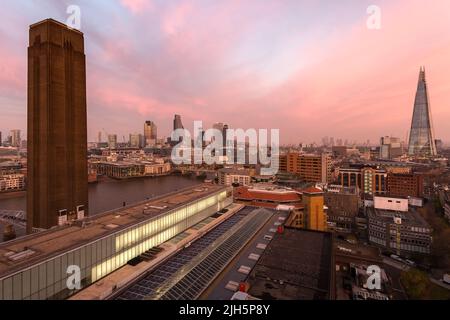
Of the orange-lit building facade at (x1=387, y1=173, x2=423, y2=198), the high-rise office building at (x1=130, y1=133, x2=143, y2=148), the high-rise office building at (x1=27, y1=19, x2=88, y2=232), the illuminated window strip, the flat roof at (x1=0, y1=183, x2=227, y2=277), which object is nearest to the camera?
the flat roof at (x1=0, y1=183, x2=227, y2=277)

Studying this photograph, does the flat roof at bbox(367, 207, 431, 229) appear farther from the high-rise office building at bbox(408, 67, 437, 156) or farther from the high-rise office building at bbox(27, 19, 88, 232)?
the high-rise office building at bbox(408, 67, 437, 156)

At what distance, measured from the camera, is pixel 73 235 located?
10.3 meters

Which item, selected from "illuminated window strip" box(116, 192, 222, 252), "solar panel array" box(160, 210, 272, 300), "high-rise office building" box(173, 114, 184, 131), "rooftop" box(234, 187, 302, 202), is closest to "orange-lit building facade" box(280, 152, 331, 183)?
"rooftop" box(234, 187, 302, 202)

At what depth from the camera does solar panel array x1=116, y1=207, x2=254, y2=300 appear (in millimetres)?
8864

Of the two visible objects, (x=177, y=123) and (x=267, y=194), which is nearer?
(x=267, y=194)

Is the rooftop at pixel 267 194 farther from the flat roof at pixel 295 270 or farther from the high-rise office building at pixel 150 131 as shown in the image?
the high-rise office building at pixel 150 131

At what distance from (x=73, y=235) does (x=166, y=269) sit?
14.0ft

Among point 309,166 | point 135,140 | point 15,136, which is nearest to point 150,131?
point 135,140

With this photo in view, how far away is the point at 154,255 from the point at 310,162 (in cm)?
4410

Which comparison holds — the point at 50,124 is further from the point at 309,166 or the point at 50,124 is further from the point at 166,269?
the point at 309,166

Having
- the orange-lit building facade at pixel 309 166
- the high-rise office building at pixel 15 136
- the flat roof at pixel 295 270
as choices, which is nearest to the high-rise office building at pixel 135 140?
the high-rise office building at pixel 15 136

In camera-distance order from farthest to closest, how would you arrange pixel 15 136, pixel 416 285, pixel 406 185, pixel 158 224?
pixel 15 136, pixel 406 185, pixel 416 285, pixel 158 224

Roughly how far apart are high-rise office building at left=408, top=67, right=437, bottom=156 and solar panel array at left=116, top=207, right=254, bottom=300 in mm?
102597

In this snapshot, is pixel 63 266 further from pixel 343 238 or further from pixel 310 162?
pixel 310 162
